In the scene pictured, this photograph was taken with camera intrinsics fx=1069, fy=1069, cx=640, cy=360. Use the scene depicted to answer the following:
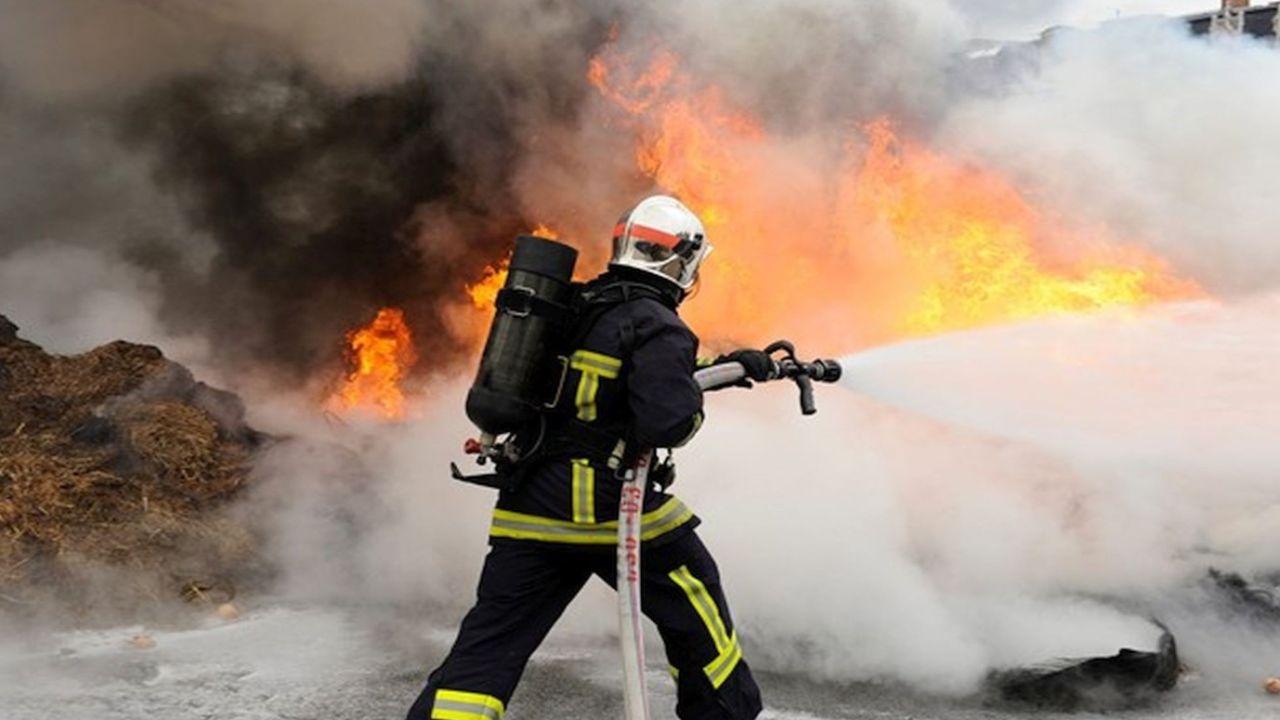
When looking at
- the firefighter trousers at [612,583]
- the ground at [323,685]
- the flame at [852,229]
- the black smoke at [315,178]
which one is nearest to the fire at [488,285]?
the black smoke at [315,178]

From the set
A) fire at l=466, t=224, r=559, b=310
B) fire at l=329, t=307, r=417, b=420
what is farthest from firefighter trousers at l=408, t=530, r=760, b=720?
fire at l=329, t=307, r=417, b=420

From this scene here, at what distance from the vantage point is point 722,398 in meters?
6.43

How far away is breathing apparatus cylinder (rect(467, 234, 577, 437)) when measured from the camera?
2.74 m

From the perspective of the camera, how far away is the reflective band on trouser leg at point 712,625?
2801 millimetres

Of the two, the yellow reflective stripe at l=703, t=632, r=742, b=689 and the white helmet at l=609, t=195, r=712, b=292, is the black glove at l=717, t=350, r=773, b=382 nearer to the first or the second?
the white helmet at l=609, t=195, r=712, b=292

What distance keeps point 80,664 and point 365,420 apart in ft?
15.4

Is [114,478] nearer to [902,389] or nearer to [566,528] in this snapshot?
[566,528]

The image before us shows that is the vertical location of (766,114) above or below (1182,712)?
above

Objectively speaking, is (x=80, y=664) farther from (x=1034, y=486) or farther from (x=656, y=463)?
(x=1034, y=486)

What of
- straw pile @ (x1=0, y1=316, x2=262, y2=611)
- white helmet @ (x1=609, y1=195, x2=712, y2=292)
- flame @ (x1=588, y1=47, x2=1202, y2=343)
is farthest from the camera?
flame @ (x1=588, y1=47, x2=1202, y2=343)

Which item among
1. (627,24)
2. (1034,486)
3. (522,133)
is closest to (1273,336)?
(1034,486)

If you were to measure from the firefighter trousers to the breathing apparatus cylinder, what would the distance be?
36cm

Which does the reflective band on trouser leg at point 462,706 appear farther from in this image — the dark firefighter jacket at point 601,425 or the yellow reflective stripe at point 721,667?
the yellow reflective stripe at point 721,667

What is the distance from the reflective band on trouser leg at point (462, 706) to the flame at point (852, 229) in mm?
5069
